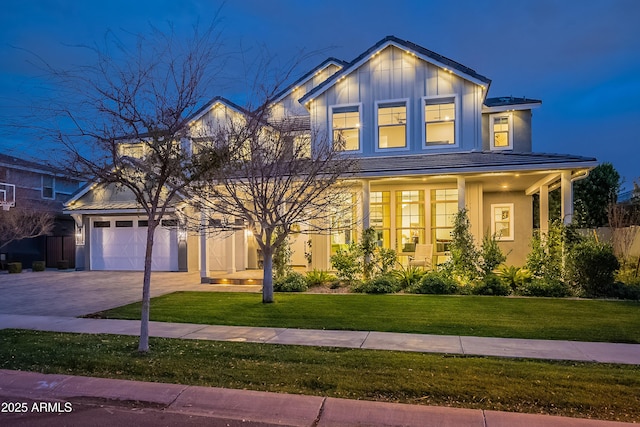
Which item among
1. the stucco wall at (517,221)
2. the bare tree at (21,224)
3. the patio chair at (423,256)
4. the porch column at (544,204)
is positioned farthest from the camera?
the bare tree at (21,224)

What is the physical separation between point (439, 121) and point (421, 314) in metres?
8.20

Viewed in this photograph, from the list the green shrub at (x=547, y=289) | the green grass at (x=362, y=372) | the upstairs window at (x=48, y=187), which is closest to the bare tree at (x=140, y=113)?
the green grass at (x=362, y=372)

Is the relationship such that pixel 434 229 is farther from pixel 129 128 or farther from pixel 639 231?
pixel 129 128

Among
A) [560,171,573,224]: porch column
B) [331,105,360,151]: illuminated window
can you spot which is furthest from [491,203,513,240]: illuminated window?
[331,105,360,151]: illuminated window

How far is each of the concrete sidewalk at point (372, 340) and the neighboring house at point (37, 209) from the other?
16600 mm

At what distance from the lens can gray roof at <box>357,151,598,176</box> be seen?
1198 cm

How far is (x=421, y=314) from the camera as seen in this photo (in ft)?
29.0

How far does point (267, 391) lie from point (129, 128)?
184 inches

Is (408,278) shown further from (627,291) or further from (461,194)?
(627,291)

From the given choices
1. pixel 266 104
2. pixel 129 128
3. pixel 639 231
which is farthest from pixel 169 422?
pixel 639 231

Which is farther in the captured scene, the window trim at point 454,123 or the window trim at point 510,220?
the window trim at point 510,220

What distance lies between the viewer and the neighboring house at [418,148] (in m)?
13.8

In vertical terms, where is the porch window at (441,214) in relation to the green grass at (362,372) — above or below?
above

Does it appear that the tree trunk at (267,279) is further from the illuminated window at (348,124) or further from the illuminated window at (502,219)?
the illuminated window at (502,219)
